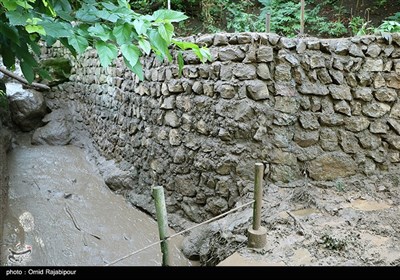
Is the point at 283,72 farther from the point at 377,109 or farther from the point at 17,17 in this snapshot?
the point at 17,17

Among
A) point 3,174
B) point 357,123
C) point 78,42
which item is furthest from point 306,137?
point 3,174

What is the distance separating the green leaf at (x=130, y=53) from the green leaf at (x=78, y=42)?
17 centimetres

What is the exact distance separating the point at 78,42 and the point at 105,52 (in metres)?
0.12

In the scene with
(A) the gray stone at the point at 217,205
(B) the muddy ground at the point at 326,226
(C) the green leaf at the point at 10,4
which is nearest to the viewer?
(C) the green leaf at the point at 10,4

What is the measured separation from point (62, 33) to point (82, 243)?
12.4 ft

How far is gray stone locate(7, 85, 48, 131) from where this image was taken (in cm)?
768

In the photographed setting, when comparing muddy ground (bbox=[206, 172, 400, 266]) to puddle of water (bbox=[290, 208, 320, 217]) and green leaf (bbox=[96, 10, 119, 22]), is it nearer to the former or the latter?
puddle of water (bbox=[290, 208, 320, 217])

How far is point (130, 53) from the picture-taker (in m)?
1.39

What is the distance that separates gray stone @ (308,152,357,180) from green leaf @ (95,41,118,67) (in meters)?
2.97

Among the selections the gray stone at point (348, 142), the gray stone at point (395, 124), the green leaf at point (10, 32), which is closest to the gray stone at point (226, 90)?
the gray stone at point (348, 142)

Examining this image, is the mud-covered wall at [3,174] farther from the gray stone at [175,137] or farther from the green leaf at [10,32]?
the green leaf at [10,32]

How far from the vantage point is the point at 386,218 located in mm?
3074

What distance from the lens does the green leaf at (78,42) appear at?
54.0 inches
